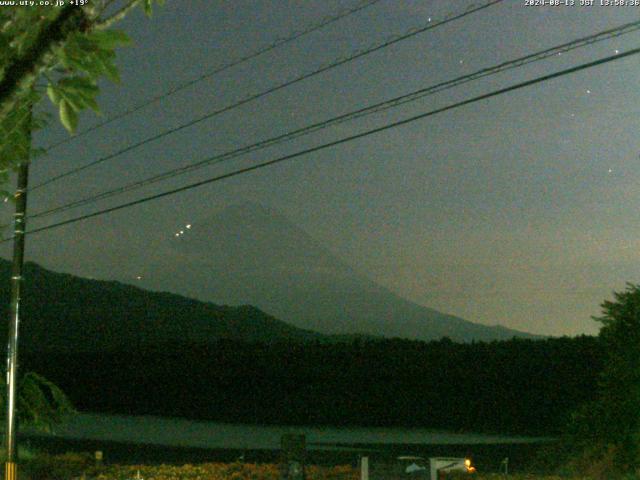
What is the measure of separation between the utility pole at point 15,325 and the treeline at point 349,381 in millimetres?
17681

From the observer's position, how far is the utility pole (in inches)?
568

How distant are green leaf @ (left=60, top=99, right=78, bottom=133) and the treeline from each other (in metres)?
25.4

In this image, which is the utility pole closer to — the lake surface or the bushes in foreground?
the bushes in foreground

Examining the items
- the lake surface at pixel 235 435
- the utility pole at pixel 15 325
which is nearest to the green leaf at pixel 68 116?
the utility pole at pixel 15 325

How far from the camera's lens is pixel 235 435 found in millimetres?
34000

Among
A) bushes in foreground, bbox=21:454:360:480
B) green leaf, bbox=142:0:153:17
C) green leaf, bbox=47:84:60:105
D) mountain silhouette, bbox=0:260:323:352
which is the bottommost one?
bushes in foreground, bbox=21:454:360:480

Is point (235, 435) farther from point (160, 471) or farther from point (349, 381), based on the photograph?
point (160, 471)

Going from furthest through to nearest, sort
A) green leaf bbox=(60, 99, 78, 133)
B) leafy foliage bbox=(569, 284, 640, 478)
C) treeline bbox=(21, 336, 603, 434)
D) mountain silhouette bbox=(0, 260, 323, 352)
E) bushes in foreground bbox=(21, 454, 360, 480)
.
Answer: mountain silhouette bbox=(0, 260, 323, 352), treeline bbox=(21, 336, 603, 434), bushes in foreground bbox=(21, 454, 360, 480), leafy foliage bbox=(569, 284, 640, 478), green leaf bbox=(60, 99, 78, 133)

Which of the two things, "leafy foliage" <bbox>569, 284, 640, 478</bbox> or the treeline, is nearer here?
"leafy foliage" <bbox>569, 284, 640, 478</bbox>

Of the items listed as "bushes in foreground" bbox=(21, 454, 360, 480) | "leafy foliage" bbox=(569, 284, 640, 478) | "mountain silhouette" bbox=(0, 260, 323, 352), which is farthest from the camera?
"mountain silhouette" bbox=(0, 260, 323, 352)

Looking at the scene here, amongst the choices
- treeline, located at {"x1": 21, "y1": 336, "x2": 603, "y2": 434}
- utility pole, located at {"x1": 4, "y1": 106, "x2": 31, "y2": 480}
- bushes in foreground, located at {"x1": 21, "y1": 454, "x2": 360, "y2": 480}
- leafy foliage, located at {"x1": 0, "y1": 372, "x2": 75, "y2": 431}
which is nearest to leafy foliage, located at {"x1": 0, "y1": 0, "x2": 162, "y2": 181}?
utility pole, located at {"x1": 4, "y1": 106, "x2": 31, "y2": 480}

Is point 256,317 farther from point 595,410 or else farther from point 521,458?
point 595,410

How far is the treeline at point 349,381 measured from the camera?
3161 cm

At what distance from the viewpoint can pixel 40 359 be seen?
46375 millimetres
